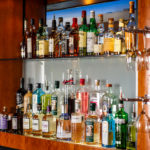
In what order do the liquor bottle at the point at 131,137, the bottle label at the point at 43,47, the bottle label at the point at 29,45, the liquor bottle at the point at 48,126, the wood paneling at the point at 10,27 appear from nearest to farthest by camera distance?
the liquor bottle at the point at 131,137 → the liquor bottle at the point at 48,126 → the bottle label at the point at 43,47 → the bottle label at the point at 29,45 → the wood paneling at the point at 10,27

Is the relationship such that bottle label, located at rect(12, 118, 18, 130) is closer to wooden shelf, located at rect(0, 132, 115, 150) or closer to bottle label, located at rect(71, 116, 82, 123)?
wooden shelf, located at rect(0, 132, 115, 150)

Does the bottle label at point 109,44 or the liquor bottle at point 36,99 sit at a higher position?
the bottle label at point 109,44

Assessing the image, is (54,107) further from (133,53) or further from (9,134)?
(133,53)

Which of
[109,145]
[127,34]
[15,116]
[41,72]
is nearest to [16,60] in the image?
[41,72]

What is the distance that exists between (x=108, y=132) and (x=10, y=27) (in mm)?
1260

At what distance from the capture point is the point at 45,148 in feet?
6.95

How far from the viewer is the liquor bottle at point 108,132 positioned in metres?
1.93

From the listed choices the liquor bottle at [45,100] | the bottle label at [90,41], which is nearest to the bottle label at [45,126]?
the liquor bottle at [45,100]

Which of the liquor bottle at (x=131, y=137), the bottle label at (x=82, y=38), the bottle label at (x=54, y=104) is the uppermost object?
the bottle label at (x=82, y=38)

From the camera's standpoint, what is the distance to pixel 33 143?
218 centimetres

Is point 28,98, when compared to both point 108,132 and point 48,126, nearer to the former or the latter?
point 48,126

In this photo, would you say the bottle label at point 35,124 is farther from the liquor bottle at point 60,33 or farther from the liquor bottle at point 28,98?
the liquor bottle at point 60,33

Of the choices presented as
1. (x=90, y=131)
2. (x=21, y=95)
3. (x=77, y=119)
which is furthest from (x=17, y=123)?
(x=90, y=131)

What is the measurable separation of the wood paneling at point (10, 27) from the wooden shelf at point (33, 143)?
688mm
